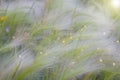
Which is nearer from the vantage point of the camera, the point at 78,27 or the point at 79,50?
the point at 79,50

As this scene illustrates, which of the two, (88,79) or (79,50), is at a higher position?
(79,50)

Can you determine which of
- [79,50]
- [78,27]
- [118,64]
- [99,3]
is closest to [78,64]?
[79,50]

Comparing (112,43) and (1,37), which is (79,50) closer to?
(112,43)

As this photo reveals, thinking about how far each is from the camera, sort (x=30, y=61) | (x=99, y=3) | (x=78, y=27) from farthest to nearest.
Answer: (x=99, y=3), (x=78, y=27), (x=30, y=61)

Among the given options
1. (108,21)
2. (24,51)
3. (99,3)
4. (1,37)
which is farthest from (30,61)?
(99,3)

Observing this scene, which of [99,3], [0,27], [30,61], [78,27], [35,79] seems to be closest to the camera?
[30,61]

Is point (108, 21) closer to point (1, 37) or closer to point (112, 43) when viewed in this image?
point (112, 43)
